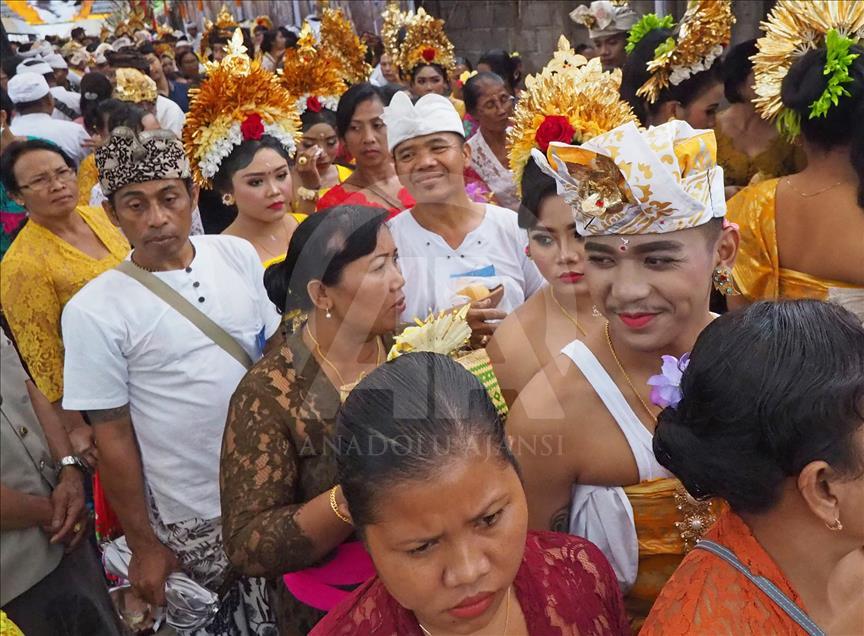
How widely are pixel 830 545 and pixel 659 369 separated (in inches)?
27.0

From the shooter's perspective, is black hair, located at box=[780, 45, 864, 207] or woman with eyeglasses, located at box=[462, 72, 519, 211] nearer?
black hair, located at box=[780, 45, 864, 207]

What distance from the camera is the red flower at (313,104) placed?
5.57 meters

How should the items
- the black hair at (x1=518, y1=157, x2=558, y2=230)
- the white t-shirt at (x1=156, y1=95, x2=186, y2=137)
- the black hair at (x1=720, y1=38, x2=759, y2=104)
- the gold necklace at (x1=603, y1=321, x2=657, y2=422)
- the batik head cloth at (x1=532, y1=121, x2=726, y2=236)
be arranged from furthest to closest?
1. the white t-shirt at (x1=156, y1=95, x2=186, y2=137)
2. the black hair at (x1=720, y1=38, x2=759, y2=104)
3. the black hair at (x1=518, y1=157, x2=558, y2=230)
4. the gold necklace at (x1=603, y1=321, x2=657, y2=422)
5. the batik head cloth at (x1=532, y1=121, x2=726, y2=236)

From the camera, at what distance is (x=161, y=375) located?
2.91 metres

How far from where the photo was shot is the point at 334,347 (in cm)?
246

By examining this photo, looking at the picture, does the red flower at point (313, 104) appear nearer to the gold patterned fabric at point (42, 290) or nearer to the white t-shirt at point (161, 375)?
the gold patterned fabric at point (42, 290)

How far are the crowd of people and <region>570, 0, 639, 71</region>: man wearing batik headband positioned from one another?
7.47 feet

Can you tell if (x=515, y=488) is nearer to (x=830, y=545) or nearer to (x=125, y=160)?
(x=830, y=545)

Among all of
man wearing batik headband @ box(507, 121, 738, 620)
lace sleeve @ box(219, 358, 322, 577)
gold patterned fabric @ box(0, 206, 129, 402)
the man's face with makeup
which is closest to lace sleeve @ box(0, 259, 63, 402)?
gold patterned fabric @ box(0, 206, 129, 402)

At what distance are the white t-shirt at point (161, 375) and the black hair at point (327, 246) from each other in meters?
0.53

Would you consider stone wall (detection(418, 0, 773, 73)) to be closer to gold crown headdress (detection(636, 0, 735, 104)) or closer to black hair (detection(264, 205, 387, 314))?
gold crown headdress (detection(636, 0, 735, 104))

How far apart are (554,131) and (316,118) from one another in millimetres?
3155

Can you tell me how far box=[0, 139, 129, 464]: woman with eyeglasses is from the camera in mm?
3775

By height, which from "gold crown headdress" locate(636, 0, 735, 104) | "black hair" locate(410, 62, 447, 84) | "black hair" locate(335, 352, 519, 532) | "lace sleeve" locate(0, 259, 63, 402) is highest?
"gold crown headdress" locate(636, 0, 735, 104)
